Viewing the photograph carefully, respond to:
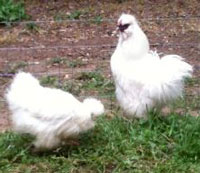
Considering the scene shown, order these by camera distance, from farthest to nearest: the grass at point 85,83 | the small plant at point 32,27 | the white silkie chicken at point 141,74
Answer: the small plant at point 32,27 < the grass at point 85,83 < the white silkie chicken at point 141,74

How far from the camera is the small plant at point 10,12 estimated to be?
7.89 meters

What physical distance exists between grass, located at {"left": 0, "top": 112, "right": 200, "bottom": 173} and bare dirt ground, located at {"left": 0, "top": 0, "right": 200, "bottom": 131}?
60cm

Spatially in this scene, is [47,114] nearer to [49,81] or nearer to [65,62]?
[49,81]

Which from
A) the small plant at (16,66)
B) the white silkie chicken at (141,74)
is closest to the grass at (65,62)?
the small plant at (16,66)

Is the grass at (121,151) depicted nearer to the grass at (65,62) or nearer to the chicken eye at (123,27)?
the chicken eye at (123,27)

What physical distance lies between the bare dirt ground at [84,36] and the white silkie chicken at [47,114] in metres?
0.71

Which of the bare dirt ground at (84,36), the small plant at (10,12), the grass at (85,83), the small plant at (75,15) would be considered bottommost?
the grass at (85,83)

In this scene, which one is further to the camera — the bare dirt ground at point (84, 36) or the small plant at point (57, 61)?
the small plant at point (57, 61)

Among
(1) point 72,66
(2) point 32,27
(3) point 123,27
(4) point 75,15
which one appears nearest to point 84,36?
(2) point 32,27

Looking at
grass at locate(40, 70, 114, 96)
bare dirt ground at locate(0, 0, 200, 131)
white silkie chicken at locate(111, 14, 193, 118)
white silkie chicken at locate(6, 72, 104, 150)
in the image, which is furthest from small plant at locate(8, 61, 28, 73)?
white silkie chicken at locate(6, 72, 104, 150)

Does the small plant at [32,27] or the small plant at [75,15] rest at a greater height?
the small plant at [75,15]

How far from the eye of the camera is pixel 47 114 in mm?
3977

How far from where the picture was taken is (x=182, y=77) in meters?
4.52

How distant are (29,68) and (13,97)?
2125mm
